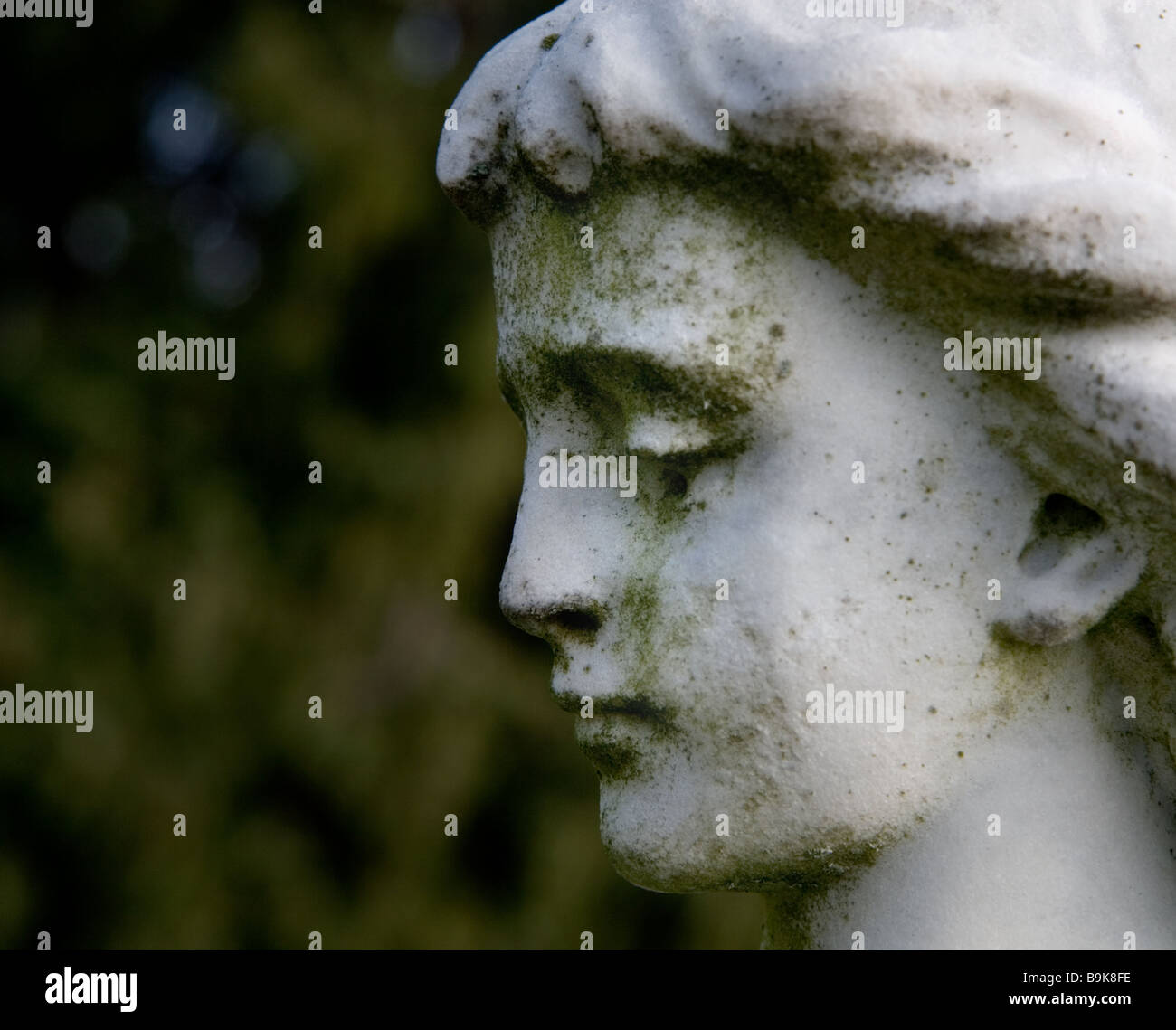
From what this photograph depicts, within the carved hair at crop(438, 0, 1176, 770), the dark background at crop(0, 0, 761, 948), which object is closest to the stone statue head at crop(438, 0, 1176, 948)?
the carved hair at crop(438, 0, 1176, 770)

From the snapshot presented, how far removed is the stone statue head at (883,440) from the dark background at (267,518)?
282 cm

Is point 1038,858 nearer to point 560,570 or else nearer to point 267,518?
point 560,570

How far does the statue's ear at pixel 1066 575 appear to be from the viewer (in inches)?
61.1

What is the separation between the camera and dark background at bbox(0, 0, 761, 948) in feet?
14.1

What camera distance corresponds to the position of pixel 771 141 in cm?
152

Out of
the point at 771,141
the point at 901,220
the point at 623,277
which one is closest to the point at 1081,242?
the point at 901,220

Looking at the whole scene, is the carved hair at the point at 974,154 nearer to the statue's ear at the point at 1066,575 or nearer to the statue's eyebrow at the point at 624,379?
the statue's ear at the point at 1066,575

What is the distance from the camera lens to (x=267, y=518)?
14.8 feet

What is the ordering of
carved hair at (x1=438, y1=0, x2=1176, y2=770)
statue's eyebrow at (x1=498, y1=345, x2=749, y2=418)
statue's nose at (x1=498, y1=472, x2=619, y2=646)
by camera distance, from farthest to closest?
statue's nose at (x1=498, y1=472, x2=619, y2=646), statue's eyebrow at (x1=498, y1=345, x2=749, y2=418), carved hair at (x1=438, y1=0, x2=1176, y2=770)

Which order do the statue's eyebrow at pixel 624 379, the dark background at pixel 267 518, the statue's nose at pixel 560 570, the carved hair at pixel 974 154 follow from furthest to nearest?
the dark background at pixel 267 518 < the statue's nose at pixel 560 570 < the statue's eyebrow at pixel 624 379 < the carved hair at pixel 974 154

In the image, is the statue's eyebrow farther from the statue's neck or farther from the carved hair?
the statue's neck

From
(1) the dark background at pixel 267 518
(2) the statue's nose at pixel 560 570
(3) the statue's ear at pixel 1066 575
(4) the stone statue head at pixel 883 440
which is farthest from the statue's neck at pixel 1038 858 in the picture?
(1) the dark background at pixel 267 518
